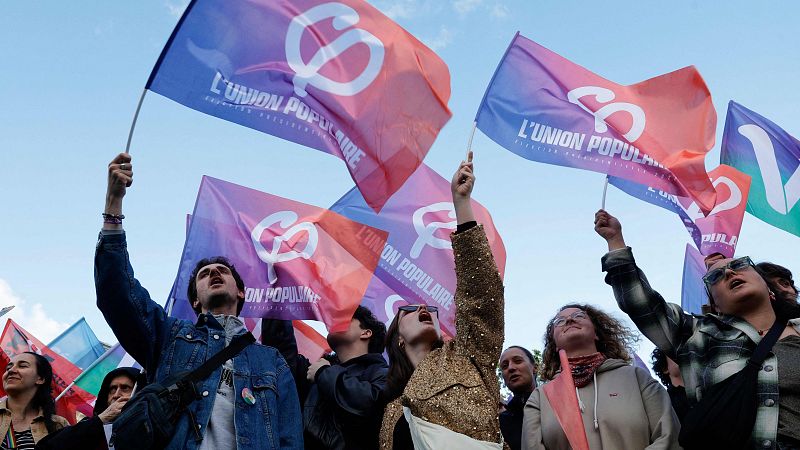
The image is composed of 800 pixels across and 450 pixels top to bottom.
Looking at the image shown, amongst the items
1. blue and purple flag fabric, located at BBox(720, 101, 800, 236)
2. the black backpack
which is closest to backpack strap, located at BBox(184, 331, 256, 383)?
the black backpack

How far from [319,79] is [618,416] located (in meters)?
2.74

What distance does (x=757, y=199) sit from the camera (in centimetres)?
812

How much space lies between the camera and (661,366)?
5.98 m

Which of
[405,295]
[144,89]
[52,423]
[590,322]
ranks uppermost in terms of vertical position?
[144,89]

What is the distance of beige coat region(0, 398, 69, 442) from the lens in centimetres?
516

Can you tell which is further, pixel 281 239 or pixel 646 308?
pixel 281 239

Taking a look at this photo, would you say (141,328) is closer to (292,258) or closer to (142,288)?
(142,288)

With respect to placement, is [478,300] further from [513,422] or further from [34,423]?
[34,423]

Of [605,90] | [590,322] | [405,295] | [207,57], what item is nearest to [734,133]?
[605,90]

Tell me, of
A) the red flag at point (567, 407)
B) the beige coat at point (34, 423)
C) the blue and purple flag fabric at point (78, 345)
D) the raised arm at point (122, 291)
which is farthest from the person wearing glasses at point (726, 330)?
the blue and purple flag fabric at point (78, 345)

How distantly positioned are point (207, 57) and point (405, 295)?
2746 mm

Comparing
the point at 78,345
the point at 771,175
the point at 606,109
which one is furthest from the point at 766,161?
the point at 78,345

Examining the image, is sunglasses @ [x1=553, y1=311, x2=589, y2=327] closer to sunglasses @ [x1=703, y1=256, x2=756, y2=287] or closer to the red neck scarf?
the red neck scarf

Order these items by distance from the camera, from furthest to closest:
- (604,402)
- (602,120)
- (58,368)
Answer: (58,368), (602,120), (604,402)
